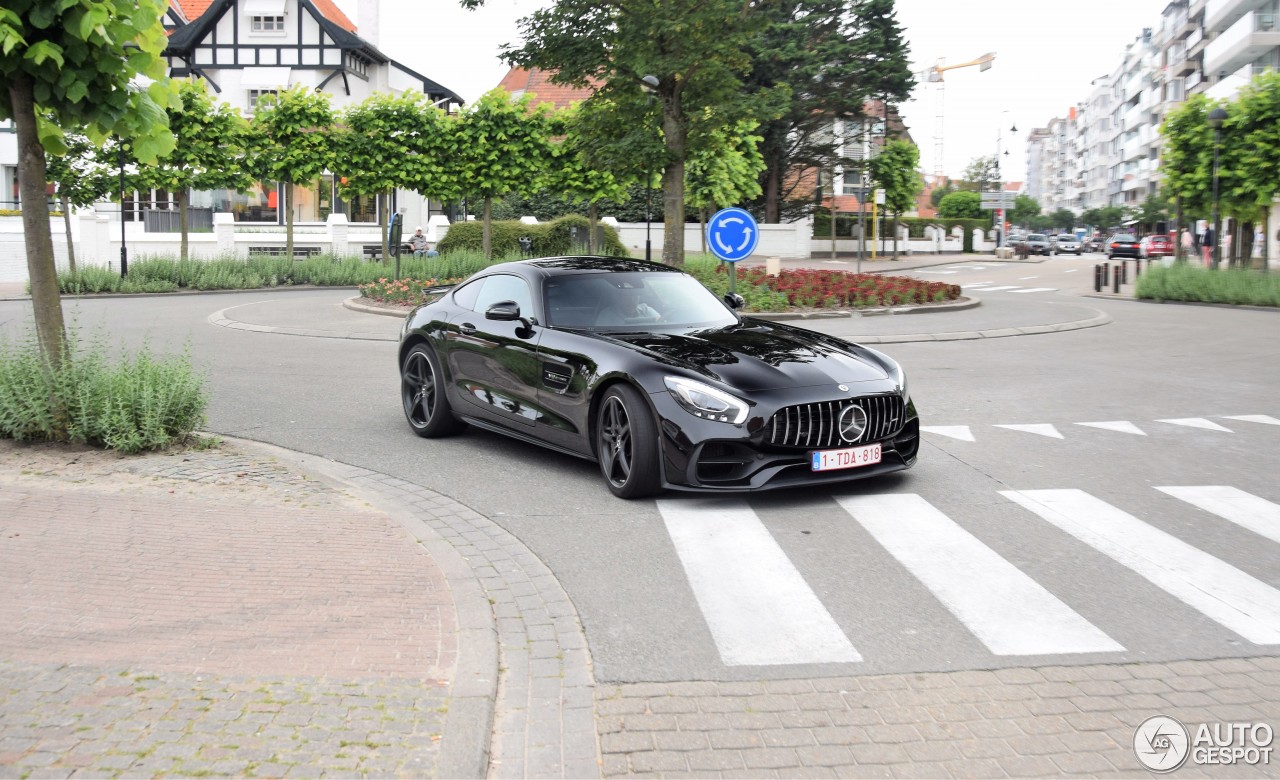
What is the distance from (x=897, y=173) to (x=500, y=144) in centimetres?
3031

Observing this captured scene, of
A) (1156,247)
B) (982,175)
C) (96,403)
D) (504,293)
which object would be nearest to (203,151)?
(96,403)

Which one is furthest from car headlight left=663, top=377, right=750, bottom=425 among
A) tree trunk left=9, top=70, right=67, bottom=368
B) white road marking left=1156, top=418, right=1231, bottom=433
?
white road marking left=1156, top=418, right=1231, bottom=433

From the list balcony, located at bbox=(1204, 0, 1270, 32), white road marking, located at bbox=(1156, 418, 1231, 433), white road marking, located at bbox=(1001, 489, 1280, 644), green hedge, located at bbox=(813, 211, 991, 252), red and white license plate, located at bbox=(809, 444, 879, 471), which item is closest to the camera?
white road marking, located at bbox=(1001, 489, 1280, 644)

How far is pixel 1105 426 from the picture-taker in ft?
34.7

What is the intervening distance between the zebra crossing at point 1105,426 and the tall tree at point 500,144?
2590 centimetres

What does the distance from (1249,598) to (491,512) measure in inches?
161

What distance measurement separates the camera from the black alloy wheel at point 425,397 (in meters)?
9.60

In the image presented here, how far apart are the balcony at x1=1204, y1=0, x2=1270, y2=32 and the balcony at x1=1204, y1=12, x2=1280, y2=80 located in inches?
79.5

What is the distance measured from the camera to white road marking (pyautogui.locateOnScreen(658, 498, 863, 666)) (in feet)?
16.4

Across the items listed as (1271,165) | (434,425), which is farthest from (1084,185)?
(434,425)

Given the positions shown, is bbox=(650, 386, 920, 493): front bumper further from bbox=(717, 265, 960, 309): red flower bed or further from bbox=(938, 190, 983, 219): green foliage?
bbox=(938, 190, 983, 219): green foliage

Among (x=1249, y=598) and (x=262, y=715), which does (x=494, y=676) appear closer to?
(x=262, y=715)
